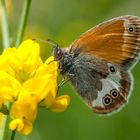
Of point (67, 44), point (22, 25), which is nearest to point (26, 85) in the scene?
point (22, 25)

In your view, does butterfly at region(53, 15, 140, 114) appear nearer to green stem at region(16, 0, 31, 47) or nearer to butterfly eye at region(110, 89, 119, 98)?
butterfly eye at region(110, 89, 119, 98)

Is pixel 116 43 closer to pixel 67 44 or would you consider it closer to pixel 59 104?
pixel 59 104

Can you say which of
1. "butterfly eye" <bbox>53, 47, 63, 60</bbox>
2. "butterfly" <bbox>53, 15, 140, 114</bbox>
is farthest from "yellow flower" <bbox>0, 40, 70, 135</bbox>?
"butterfly" <bbox>53, 15, 140, 114</bbox>

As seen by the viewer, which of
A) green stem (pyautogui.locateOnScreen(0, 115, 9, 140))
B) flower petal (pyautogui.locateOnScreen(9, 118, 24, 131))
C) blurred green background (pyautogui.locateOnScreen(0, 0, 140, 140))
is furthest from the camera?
blurred green background (pyautogui.locateOnScreen(0, 0, 140, 140))

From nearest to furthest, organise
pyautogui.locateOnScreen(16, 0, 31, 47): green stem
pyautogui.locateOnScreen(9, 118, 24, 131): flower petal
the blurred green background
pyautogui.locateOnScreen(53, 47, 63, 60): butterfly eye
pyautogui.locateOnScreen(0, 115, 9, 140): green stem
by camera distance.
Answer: pyautogui.locateOnScreen(9, 118, 24, 131): flower petal < pyautogui.locateOnScreen(0, 115, 9, 140): green stem < pyautogui.locateOnScreen(16, 0, 31, 47): green stem < pyautogui.locateOnScreen(53, 47, 63, 60): butterfly eye < the blurred green background

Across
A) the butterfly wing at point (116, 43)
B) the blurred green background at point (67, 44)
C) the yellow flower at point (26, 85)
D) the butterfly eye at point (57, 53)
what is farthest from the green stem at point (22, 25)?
the blurred green background at point (67, 44)

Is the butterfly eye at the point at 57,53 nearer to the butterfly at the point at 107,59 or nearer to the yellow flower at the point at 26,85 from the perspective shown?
the butterfly at the point at 107,59

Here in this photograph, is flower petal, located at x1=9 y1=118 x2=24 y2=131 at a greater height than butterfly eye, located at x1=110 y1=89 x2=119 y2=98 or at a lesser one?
lesser
